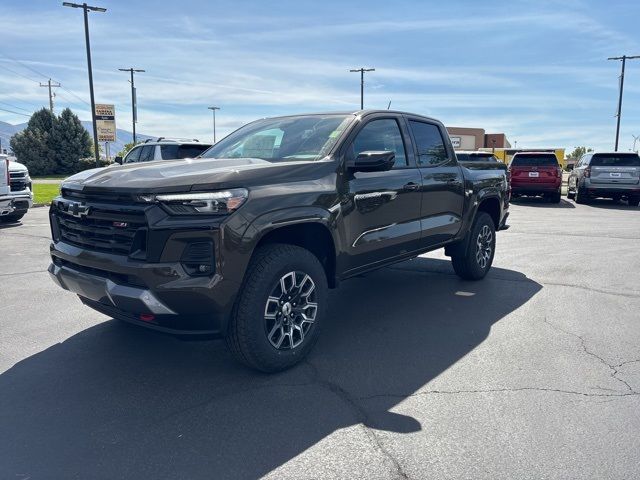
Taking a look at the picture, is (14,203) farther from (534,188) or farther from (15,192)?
(534,188)

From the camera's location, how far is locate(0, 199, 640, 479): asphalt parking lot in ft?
8.71

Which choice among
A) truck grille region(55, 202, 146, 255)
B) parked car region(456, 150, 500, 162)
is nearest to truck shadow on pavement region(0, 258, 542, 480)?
truck grille region(55, 202, 146, 255)

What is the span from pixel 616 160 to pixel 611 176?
0.63 meters

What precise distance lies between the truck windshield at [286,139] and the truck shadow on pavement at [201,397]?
1.58 m

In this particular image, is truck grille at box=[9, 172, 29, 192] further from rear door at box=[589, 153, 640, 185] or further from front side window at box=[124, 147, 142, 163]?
rear door at box=[589, 153, 640, 185]

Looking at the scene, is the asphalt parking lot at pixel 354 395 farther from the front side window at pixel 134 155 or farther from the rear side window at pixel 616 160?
the rear side window at pixel 616 160

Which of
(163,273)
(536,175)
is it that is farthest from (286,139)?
(536,175)

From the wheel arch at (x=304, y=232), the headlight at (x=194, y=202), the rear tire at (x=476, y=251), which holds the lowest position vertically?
the rear tire at (x=476, y=251)

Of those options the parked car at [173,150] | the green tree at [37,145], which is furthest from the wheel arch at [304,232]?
the green tree at [37,145]

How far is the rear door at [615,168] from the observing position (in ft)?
54.9

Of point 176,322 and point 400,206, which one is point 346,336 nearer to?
point 400,206

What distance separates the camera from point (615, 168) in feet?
55.3

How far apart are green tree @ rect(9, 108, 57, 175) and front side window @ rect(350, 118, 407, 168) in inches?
1803

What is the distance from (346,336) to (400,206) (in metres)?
1.26
